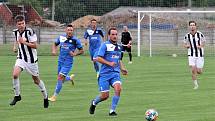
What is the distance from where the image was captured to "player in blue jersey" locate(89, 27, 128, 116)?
15.3 m

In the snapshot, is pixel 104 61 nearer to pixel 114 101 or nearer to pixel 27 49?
pixel 114 101

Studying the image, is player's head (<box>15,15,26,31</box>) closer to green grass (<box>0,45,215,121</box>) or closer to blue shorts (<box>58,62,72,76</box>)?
green grass (<box>0,45,215,121</box>)

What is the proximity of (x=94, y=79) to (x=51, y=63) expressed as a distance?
1065 centimetres

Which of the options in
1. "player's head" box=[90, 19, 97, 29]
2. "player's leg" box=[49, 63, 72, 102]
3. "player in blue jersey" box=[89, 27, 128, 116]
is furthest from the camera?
"player's head" box=[90, 19, 97, 29]

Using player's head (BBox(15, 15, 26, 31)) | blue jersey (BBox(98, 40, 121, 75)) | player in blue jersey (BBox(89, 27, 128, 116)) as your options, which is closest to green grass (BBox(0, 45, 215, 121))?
player in blue jersey (BBox(89, 27, 128, 116))

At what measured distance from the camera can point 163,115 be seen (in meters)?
15.3

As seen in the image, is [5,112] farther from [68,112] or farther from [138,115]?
[138,115]

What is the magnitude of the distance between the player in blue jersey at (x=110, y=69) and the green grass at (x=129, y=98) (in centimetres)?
48

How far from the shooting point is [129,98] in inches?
758

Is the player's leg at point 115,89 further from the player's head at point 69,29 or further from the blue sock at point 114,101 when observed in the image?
the player's head at point 69,29

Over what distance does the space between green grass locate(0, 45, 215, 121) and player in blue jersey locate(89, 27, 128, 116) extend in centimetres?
48

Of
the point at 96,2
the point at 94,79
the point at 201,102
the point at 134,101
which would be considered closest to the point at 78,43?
the point at 134,101

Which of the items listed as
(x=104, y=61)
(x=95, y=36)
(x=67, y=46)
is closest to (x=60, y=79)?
(x=67, y=46)

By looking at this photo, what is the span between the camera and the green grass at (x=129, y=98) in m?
15.2
